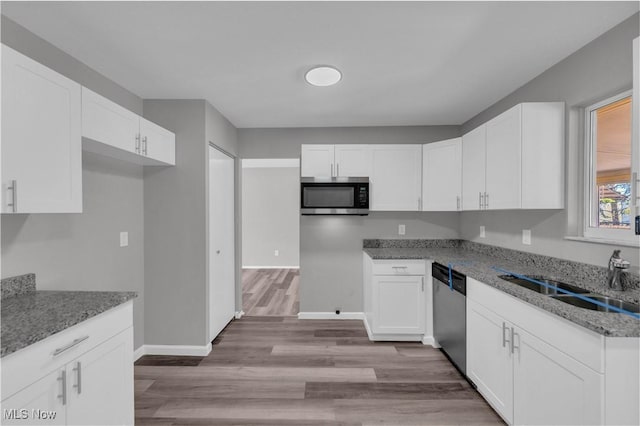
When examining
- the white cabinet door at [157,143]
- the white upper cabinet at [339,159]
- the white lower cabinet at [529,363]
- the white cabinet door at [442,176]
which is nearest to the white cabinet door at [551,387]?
the white lower cabinet at [529,363]

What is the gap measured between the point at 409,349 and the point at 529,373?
1.40 metres

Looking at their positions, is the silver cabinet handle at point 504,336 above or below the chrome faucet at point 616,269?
below

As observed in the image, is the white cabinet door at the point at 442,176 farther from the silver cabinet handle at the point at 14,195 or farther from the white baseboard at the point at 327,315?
the silver cabinet handle at the point at 14,195

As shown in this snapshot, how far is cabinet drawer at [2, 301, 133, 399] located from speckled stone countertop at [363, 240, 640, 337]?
2.17 m

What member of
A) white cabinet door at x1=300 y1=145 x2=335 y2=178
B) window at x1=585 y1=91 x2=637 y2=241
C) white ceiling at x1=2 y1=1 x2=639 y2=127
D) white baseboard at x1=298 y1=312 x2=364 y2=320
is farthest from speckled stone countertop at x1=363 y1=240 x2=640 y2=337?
white ceiling at x1=2 y1=1 x2=639 y2=127

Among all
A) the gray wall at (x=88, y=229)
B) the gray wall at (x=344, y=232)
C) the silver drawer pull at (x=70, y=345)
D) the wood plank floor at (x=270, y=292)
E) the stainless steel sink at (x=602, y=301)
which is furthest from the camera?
the wood plank floor at (x=270, y=292)

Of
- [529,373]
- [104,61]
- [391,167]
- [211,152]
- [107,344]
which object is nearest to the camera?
[107,344]

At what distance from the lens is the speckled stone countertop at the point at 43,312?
107 cm

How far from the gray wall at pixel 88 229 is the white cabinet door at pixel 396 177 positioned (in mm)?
2445

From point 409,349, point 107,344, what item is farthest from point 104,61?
point 409,349

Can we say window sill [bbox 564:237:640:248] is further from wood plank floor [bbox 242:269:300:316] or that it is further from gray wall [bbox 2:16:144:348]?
gray wall [bbox 2:16:144:348]

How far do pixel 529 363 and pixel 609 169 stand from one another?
4.54ft

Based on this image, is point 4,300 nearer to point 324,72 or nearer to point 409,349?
point 324,72

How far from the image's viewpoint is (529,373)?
1.54 metres
